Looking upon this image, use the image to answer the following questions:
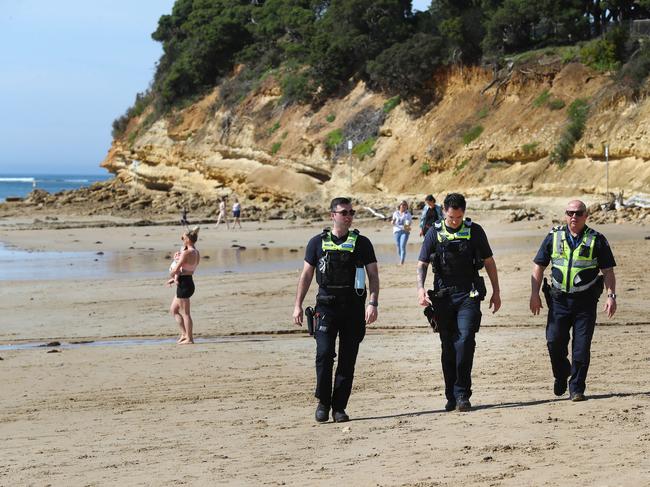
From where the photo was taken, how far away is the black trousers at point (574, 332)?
7367mm

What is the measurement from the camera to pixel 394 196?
38.4 m

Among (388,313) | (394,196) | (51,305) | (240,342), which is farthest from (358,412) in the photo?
(394,196)

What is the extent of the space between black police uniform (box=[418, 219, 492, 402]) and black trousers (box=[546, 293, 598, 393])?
62cm

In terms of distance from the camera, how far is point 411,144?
40.7 metres

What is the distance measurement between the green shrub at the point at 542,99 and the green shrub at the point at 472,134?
224cm

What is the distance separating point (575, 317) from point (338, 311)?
1.74 meters

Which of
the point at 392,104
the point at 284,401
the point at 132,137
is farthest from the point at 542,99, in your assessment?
the point at 284,401

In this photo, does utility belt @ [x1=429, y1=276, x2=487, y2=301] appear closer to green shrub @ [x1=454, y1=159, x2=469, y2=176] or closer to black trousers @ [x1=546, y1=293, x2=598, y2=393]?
black trousers @ [x1=546, y1=293, x2=598, y2=393]

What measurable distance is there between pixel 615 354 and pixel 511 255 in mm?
10988

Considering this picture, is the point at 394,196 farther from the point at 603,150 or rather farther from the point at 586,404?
the point at 586,404

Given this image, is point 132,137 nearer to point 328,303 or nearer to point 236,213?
point 236,213

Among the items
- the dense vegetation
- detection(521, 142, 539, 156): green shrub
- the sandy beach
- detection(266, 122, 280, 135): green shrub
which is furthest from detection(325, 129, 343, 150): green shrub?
the sandy beach

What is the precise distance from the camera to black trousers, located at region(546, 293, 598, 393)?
24.2 feet

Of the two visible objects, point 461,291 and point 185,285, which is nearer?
point 461,291
